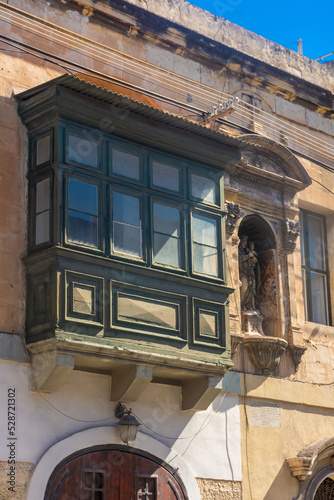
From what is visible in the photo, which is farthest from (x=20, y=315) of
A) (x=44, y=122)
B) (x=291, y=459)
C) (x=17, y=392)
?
(x=291, y=459)

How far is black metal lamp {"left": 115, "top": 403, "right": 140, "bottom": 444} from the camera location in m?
11.6

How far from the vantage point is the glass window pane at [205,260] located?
12.5 m

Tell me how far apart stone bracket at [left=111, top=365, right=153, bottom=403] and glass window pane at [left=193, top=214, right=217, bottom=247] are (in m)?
2.02

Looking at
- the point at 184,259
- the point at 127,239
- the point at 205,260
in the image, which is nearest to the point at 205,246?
the point at 205,260

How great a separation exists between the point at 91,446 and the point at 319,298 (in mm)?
5711

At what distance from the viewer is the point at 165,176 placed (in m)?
12.5

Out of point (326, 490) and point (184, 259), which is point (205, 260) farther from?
point (326, 490)

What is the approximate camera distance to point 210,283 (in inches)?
488

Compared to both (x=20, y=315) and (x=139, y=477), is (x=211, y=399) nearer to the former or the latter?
(x=139, y=477)

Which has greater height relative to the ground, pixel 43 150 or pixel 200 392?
pixel 43 150

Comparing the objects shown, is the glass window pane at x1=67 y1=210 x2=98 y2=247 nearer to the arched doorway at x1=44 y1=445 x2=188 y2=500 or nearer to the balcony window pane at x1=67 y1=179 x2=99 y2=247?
the balcony window pane at x1=67 y1=179 x2=99 y2=247

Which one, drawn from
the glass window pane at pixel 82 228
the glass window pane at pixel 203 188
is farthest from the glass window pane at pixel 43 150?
the glass window pane at pixel 203 188

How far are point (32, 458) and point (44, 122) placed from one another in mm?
4054

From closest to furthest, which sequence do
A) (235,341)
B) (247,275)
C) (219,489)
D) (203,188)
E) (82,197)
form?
(82,197), (219,489), (203,188), (235,341), (247,275)
